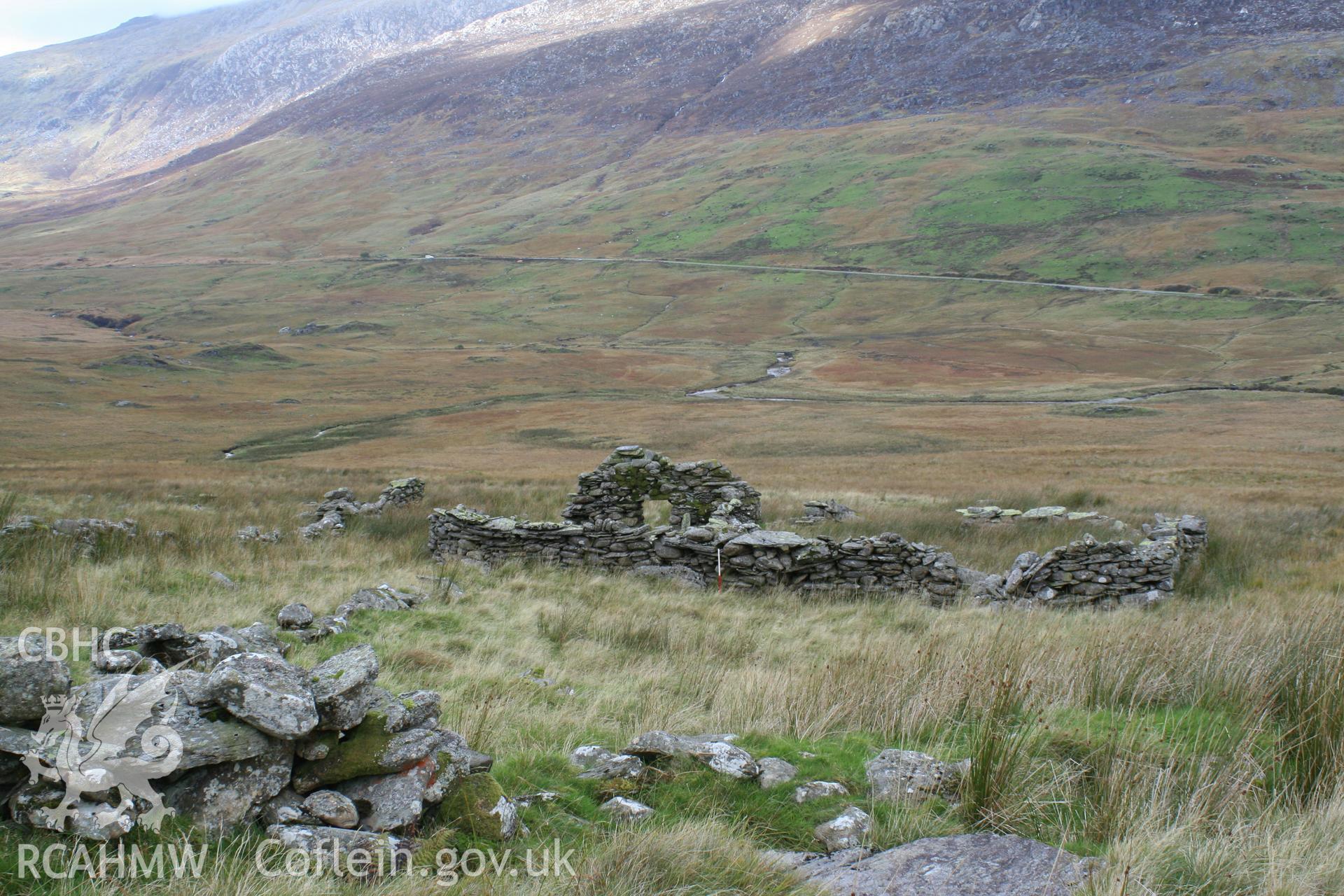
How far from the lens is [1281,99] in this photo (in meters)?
199

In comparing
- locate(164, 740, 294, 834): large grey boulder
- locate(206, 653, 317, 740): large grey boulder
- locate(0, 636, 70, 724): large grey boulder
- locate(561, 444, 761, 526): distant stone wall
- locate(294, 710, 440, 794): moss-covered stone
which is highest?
locate(0, 636, 70, 724): large grey boulder

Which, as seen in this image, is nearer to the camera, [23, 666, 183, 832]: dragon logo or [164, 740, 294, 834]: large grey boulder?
[23, 666, 183, 832]: dragon logo

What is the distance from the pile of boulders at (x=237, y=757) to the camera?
12.1ft

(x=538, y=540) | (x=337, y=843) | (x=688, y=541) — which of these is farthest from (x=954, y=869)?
(x=538, y=540)

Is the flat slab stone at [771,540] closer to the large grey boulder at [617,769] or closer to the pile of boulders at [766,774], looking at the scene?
the pile of boulders at [766,774]

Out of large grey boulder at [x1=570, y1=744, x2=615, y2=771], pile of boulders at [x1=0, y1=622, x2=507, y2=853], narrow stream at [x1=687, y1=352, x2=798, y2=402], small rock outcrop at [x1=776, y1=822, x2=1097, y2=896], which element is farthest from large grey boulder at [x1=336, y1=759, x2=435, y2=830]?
narrow stream at [x1=687, y1=352, x2=798, y2=402]

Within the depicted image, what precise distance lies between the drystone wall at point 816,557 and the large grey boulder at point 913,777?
8.57 meters

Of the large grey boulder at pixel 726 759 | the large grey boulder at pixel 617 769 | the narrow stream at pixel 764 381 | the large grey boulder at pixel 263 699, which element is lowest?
the narrow stream at pixel 764 381

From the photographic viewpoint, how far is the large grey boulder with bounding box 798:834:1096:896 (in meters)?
3.88

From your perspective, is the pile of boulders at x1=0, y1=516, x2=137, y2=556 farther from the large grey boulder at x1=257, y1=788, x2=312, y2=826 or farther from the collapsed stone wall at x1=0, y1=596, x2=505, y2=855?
the large grey boulder at x1=257, y1=788, x2=312, y2=826

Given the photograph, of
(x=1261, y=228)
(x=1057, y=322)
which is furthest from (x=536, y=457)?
(x=1261, y=228)

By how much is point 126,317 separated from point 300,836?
14385cm

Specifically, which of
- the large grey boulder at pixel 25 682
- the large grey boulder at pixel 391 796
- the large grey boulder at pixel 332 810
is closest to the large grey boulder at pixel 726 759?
the large grey boulder at pixel 391 796

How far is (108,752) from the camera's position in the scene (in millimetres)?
3779
